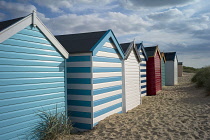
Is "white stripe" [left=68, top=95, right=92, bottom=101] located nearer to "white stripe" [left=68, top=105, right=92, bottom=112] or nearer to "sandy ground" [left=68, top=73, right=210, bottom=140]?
"white stripe" [left=68, top=105, right=92, bottom=112]

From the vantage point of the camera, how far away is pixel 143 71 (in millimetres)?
13445

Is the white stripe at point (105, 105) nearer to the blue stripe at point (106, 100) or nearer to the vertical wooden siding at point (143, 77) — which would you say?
the blue stripe at point (106, 100)

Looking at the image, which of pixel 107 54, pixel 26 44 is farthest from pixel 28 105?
pixel 107 54

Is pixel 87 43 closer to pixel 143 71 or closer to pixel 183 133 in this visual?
pixel 183 133

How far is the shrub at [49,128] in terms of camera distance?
509 cm

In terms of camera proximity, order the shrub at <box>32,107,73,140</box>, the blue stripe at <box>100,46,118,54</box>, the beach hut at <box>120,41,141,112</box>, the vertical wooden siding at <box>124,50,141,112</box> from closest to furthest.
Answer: the shrub at <box>32,107,73,140</box>, the blue stripe at <box>100,46,118,54</box>, the beach hut at <box>120,41,141,112</box>, the vertical wooden siding at <box>124,50,141,112</box>

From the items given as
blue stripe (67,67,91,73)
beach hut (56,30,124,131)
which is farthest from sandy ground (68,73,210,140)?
blue stripe (67,67,91,73)

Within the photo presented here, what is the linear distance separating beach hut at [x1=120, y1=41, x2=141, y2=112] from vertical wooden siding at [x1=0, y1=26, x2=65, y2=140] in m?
3.67

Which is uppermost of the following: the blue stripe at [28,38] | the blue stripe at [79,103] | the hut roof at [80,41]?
the hut roof at [80,41]

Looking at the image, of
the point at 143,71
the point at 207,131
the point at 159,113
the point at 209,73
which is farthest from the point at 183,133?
the point at 209,73

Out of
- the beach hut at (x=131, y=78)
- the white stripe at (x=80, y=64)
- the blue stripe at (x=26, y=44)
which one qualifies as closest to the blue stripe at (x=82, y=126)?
the white stripe at (x=80, y=64)

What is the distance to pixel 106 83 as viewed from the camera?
283 inches

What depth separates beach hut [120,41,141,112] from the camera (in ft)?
28.9

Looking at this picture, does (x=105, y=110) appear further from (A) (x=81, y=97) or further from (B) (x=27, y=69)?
(B) (x=27, y=69)
